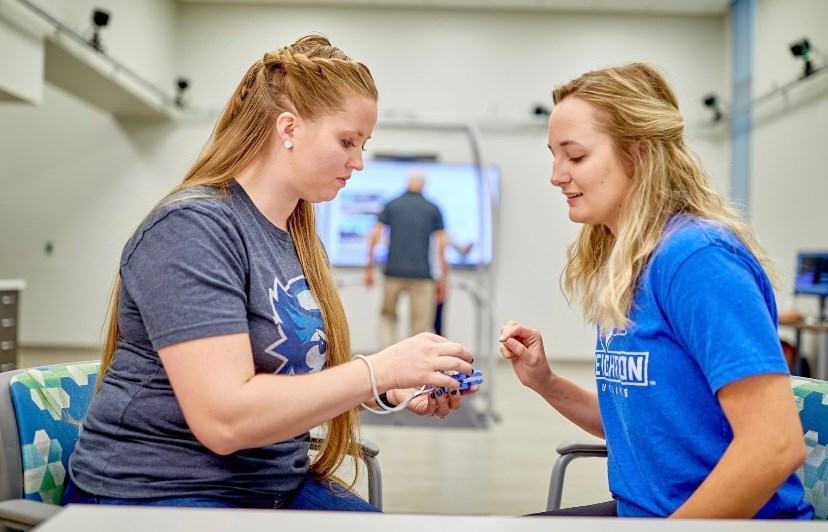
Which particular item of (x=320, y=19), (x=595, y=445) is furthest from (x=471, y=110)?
(x=595, y=445)

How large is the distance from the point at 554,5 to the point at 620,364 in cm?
880

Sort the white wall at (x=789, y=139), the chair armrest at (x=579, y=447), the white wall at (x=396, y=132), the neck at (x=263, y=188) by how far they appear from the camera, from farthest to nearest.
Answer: the white wall at (x=396, y=132) < the white wall at (x=789, y=139) < the chair armrest at (x=579, y=447) < the neck at (x=263, y=188)

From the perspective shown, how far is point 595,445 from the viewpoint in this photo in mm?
1528

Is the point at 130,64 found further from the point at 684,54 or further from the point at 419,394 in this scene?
the point at 419,394

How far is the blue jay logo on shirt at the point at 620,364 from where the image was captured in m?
1.12

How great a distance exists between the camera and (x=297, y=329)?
1.26 metres

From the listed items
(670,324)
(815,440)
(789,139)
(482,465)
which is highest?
(789,139)

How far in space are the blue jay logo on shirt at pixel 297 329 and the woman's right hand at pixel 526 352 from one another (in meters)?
0.34

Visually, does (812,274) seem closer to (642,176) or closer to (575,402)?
(575,402)

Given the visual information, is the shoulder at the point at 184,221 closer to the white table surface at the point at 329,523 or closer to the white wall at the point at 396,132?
the white table surface at the point at 329,523

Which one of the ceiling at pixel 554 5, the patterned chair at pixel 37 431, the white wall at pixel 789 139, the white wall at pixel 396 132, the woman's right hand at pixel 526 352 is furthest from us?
the white wall at pixel 396 132

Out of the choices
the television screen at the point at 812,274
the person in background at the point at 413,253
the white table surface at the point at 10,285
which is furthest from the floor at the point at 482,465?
the white table surface at the point at 10,285

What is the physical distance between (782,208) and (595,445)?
715cm

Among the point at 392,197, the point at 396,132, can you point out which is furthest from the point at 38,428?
the point at 396,132
